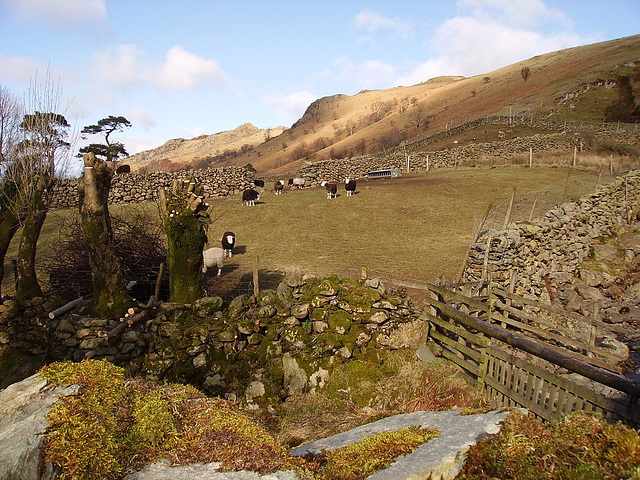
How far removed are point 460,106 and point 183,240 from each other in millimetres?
87232

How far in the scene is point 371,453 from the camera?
2.71 m

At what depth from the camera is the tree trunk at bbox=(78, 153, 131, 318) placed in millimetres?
7281

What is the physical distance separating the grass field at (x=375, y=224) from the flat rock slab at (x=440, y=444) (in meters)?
8.91

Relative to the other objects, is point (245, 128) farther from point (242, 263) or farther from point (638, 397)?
point (638, 397)

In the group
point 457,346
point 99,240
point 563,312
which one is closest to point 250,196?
point 99,240

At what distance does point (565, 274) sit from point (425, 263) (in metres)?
5.09

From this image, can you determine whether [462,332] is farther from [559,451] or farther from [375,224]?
[375,224]

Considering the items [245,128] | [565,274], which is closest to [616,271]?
[565,274]

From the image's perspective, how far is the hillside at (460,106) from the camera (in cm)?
5756

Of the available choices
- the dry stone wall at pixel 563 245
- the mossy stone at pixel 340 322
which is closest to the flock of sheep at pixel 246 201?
the mossy stone at pixel 340 322

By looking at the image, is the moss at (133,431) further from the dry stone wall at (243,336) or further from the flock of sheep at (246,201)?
the flock of sheep at (246,201)

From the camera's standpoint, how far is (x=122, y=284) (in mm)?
7668

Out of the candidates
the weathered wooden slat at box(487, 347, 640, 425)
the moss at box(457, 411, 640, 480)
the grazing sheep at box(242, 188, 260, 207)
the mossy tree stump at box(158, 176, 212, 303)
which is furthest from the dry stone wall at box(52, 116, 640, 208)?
the moss at box(457, 411, 640, 480)

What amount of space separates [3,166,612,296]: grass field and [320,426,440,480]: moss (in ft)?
30.9
